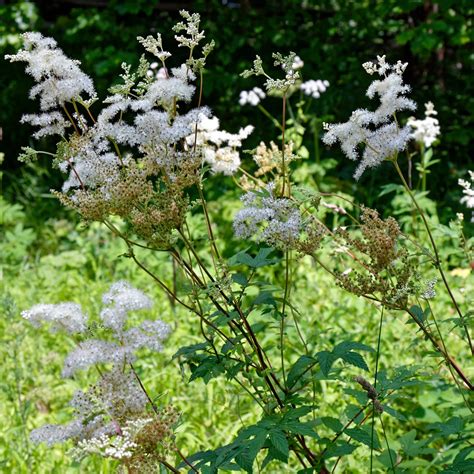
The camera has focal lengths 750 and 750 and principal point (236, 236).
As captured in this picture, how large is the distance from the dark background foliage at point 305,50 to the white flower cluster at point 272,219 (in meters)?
4.57

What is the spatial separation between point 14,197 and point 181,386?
394 cm

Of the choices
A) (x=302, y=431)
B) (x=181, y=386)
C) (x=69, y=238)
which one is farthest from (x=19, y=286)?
(x=302, y=431)

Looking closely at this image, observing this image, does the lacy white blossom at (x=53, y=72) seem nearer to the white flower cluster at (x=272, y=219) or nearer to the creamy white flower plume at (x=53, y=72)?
the creamy white flower plume at (x=53, y=72)

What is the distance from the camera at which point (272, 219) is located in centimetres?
187

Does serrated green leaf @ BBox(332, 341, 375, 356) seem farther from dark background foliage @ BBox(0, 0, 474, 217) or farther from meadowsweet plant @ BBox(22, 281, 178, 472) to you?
dark background foliage @ BBox(0, 0, 474, 217)

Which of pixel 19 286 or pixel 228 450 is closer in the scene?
pixel 228 450

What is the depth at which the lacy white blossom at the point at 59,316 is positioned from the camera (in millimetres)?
1694

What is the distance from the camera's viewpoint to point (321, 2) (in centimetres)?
732

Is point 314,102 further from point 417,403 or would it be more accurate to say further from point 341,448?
point 341,448

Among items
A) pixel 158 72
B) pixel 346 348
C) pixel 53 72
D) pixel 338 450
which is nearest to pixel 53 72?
pixel 53 72

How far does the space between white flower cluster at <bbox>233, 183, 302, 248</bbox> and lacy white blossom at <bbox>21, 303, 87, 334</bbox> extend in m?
0.46

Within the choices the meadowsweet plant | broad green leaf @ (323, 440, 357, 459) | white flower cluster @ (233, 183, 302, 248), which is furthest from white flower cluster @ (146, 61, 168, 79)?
broad green leaf @ (323, 440, 357, 459)

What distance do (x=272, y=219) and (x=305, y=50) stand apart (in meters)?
5.65

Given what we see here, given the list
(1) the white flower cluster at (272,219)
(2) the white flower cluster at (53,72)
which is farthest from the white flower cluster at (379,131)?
(2) the white flower cluster at (53,72)
